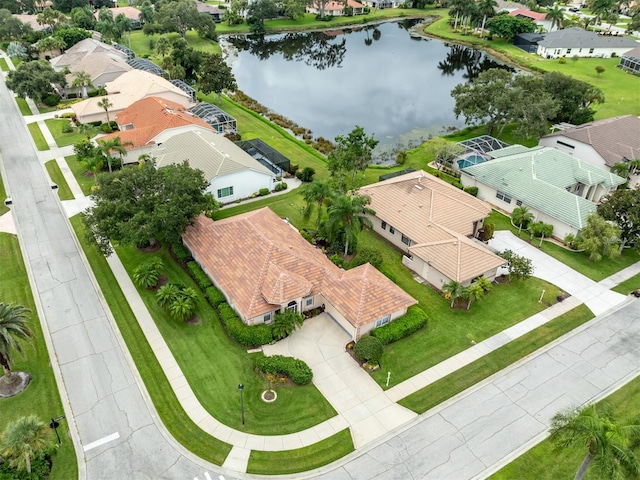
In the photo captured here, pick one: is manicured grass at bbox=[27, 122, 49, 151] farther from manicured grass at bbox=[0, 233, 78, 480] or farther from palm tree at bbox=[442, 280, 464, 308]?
palm tree at bbox=[442, 280, 464, 308]

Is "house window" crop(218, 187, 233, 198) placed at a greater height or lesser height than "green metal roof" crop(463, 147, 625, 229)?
lesser

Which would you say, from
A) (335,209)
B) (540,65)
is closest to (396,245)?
(335,209)

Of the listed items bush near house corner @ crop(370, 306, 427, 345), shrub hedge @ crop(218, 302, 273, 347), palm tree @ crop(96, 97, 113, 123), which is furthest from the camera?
palm tree @ crop(96, 97, 113, 123)

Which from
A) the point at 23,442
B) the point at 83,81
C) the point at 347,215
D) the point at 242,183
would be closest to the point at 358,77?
the point at 83,81

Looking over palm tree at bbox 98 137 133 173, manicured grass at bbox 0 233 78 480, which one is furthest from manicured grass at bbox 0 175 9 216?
manicured grass at bbox 0 233 78 480

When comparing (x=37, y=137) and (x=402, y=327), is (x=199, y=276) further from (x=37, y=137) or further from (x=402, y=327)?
(x=37, y=137)

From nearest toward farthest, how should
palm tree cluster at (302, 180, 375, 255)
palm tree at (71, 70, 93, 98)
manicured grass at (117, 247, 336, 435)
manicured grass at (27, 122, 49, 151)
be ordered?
manicured grass at (117, 247, 336, 435) → palm tree cluster at (302, 180, 375, 255) → manicured grass at (27, 122, 49, 151) → palm tree at (71, 70, 93, 98)

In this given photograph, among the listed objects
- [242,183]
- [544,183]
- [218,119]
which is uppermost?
[218,119]

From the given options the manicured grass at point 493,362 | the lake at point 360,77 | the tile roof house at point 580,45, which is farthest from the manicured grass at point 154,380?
the tile roof house at point 580,45
